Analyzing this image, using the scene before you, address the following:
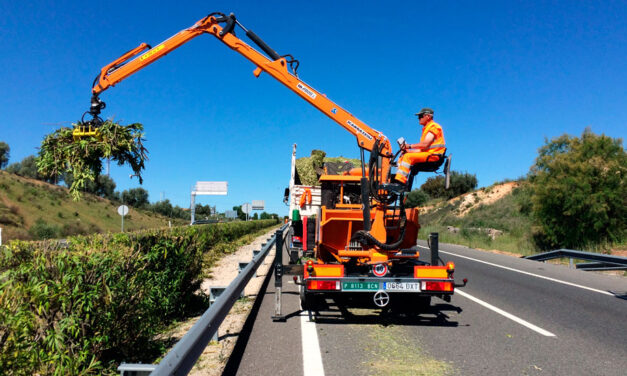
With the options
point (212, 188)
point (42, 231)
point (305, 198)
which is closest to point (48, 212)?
point (42, 231)

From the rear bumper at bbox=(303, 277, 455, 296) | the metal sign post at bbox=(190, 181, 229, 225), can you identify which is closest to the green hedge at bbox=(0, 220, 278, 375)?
the rear bumper at bbox=(303, 277, 455, 296)

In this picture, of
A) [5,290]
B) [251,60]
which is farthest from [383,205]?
[5,290]

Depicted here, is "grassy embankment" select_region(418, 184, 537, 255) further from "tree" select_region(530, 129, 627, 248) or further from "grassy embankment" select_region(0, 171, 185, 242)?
"grassy embankment" select_region(0, 171, 185, 242)

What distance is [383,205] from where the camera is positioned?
23.3 ft

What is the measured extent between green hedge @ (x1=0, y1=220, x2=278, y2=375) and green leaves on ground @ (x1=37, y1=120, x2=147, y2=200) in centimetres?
170

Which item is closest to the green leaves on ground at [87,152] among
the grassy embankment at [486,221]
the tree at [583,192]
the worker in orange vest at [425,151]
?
the worker in orange vest at [425,151]

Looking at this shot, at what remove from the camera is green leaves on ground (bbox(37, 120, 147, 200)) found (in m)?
6.76

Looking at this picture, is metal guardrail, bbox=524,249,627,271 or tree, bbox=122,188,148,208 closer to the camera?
metal guardrail, bbox=524,249,627,271

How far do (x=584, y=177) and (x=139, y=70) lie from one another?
61.5 ft

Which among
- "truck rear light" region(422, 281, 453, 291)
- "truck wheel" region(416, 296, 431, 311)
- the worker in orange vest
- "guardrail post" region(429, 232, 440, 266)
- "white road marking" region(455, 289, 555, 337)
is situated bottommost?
"white road marking" region(455, 289, 555, 337)

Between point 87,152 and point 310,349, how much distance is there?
4.46 metres

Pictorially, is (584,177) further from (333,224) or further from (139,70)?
(139,70)

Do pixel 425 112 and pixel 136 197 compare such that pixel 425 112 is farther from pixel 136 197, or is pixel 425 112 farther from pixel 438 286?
pixel 136 197

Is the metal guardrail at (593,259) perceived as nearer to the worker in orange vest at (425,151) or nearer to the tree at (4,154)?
the worker in orange vest at (425,151)
